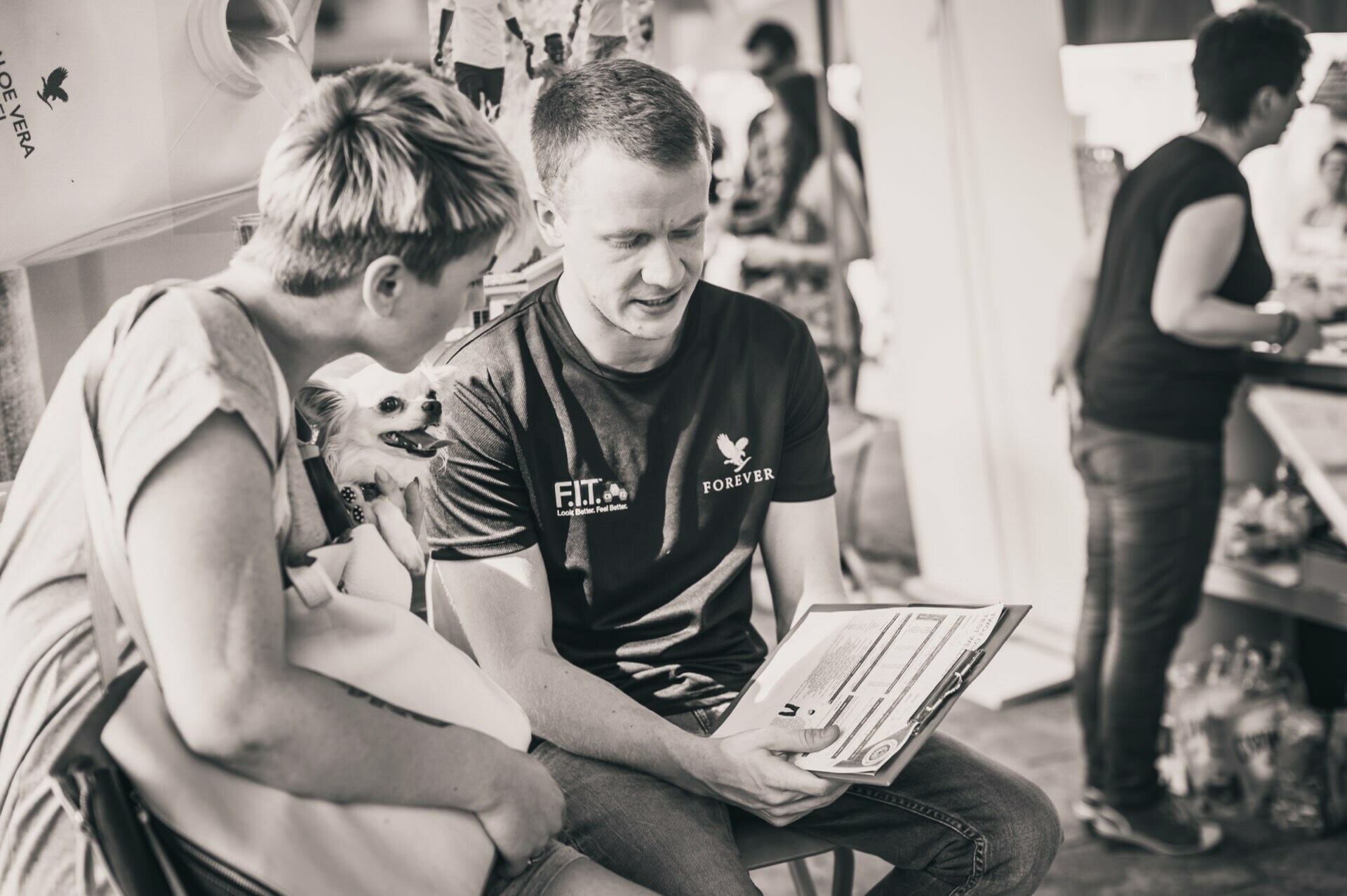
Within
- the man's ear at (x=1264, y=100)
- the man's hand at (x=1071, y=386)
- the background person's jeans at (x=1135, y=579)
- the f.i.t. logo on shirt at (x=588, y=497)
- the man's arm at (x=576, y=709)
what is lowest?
the background person's jeans at (x=1135, y=579)

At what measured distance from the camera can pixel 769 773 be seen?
1293 millimetres

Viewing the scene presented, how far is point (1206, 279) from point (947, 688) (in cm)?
154

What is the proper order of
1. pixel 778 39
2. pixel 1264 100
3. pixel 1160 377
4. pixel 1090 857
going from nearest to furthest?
pixel 1264 100 < pixel 1160 377 < pixel 1090 857 < pixel 778 39

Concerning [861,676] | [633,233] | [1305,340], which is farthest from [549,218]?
[1305,340]

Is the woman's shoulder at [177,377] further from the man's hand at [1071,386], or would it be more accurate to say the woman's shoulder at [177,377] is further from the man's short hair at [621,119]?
the man's hand at [1071,386]

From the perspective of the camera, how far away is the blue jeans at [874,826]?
1354mm

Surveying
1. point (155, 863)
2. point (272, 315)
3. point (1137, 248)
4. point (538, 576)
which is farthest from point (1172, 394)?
point (155, 863)

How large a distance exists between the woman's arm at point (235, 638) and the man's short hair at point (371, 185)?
0.60 feet

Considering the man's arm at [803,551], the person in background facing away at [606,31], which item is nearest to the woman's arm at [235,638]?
the man's arm at [803,551]

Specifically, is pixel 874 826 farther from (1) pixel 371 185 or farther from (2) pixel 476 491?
(1) pixel 371 185

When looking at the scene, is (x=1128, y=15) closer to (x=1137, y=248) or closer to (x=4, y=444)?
(x=1137, y=248)

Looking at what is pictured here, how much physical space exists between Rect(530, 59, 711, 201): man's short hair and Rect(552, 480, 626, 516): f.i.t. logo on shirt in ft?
1.16

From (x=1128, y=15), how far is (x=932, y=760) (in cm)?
254

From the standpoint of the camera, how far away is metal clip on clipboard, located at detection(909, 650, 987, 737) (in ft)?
4.00
